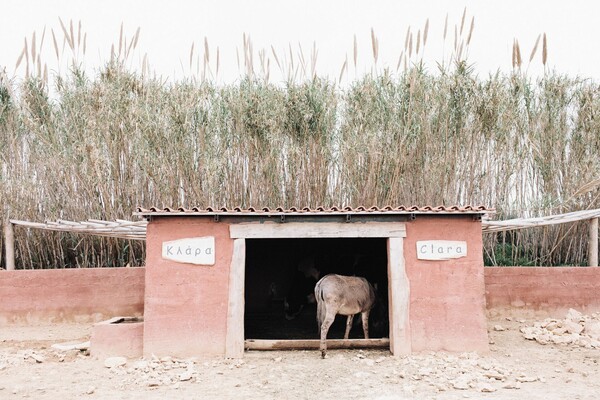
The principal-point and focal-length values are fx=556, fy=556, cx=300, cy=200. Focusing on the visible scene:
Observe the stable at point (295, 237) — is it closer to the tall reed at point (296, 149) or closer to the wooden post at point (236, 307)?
the wooden post at point (236, 307)

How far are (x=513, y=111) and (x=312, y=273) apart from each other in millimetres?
5329

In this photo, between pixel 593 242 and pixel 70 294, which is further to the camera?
pixel 593 242

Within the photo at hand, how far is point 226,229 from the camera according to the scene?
301 inches

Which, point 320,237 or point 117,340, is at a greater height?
point 320,237

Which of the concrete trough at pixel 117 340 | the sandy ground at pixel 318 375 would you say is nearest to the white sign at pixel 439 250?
the sandy ground at pixel 318 375

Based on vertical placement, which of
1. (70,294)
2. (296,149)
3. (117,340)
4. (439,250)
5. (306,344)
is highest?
(296,149)

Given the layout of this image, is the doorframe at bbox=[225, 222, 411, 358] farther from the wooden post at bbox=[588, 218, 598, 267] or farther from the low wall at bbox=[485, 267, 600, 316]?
the wooden post at bbox=[588, 218, 598, 267]

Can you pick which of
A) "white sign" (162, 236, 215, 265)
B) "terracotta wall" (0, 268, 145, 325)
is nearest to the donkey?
"white sign" (162, 236, 215, 265)

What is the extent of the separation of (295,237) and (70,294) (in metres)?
4.37

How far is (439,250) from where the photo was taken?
7.62 metres

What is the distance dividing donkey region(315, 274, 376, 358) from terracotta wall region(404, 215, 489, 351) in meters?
0.97

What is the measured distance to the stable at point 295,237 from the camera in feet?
24.5

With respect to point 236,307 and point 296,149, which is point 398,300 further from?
point 296,149

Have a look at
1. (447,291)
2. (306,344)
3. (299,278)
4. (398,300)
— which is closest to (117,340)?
(306,344)
